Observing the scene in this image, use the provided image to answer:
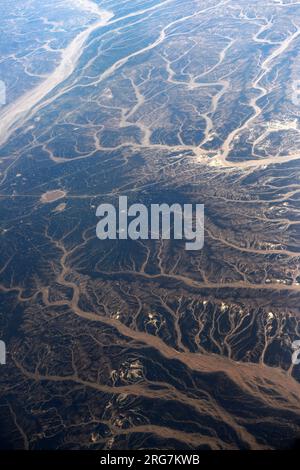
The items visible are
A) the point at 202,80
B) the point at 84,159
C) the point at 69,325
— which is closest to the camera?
the point at 69,325

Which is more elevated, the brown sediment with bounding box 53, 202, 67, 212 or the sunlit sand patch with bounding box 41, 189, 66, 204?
the sunlit sand patch with bounding box 41, 189, 66, 204

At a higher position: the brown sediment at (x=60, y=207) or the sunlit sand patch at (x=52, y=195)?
the sunlit sand patch at (x=52, y=195)

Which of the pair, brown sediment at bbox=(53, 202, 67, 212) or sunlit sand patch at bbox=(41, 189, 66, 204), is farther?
sunlit sand patch at bbox=(41, 189, 66, 204)

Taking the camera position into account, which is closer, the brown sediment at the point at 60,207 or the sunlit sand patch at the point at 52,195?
the brown sediment at the point at 60,207

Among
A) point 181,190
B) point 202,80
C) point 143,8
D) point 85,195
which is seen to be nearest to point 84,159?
point 85,195

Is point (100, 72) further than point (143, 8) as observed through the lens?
No

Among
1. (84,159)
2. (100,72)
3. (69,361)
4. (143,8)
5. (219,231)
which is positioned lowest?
(69,361)

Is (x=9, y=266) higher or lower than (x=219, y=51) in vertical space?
lower

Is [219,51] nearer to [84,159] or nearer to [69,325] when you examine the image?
[84,159]
